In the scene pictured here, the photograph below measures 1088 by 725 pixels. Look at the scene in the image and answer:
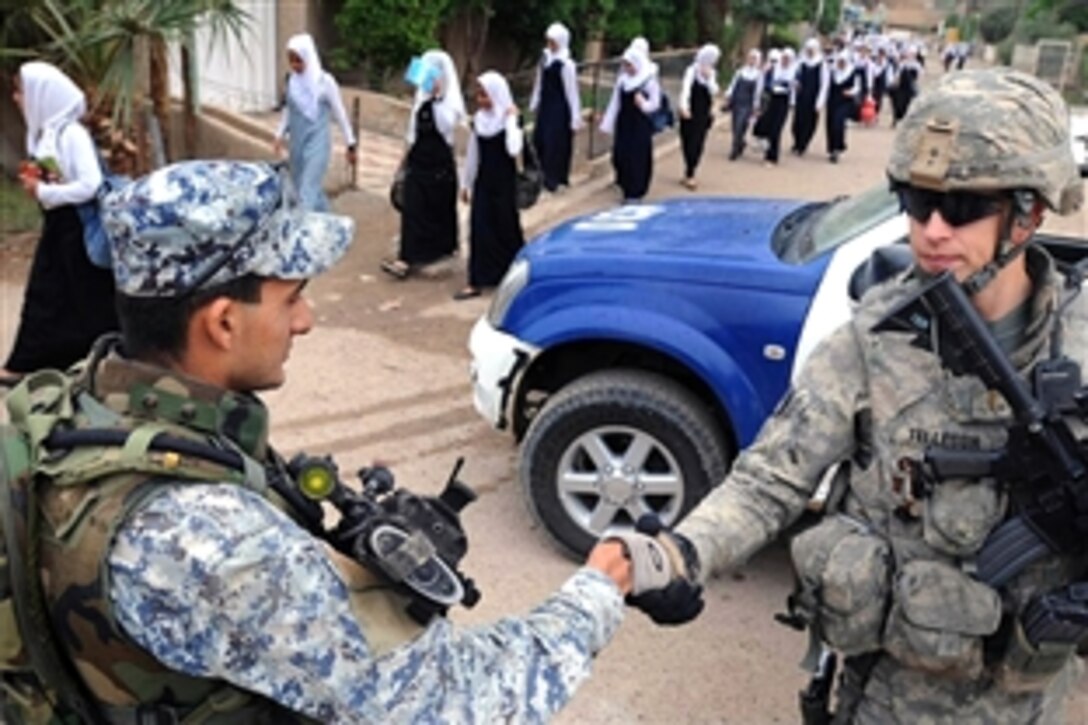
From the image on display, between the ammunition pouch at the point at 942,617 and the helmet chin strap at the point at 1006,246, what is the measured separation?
0.48 metres

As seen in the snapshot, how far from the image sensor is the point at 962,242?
1896 millimetres

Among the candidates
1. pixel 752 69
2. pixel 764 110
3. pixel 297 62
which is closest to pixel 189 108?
pixel 297 62

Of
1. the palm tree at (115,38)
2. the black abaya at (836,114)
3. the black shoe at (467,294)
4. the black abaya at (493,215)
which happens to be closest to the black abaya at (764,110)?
the black abaya at (836,114)

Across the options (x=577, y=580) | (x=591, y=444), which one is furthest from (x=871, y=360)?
(x=591, y=444)

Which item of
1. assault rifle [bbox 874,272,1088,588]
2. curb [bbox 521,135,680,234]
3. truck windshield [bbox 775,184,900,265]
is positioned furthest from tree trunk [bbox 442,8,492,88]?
assault rifle [bbox 874,272,1088,588]

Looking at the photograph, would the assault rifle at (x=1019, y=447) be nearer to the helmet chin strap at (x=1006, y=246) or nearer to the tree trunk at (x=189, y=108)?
the helmet chin strap at (x=1006, y=246)

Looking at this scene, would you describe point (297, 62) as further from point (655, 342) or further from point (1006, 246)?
point (1006, 246)

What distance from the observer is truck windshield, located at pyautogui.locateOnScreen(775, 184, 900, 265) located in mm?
3839

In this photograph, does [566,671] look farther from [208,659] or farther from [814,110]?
[814,110]

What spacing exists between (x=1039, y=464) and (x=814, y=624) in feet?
1.72

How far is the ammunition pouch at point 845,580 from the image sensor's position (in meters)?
1.93

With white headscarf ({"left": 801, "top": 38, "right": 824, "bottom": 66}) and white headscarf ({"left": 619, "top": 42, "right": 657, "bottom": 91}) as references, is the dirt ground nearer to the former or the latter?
white headscarf ({"left": 619, "top": 42, "right": 657, "bottom": 91})

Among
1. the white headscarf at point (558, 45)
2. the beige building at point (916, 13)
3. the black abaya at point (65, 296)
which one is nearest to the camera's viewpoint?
the black abaya at point (65, 296)

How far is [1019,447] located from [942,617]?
317 mm
